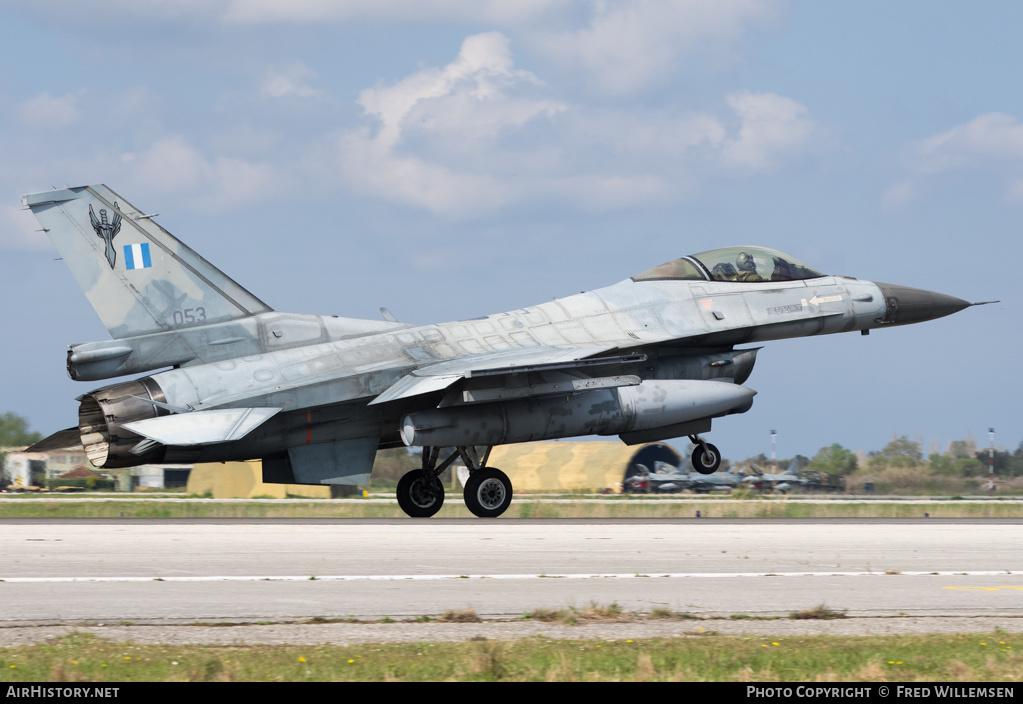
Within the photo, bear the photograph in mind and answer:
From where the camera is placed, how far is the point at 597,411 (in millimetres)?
18000

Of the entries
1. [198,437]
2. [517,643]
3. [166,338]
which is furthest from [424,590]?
[166,338]

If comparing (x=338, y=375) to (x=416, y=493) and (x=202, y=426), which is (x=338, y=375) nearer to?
(x=202, y=426)

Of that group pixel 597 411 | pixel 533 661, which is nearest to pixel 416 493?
pixel 597 411

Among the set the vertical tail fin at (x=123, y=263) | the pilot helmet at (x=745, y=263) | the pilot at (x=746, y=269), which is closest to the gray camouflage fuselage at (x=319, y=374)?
the vertical tail fin at (x=123, y=263)

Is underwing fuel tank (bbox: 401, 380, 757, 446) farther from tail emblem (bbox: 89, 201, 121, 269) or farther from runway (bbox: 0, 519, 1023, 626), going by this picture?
tail emblem (bbox: 89, 201, 121, 269)

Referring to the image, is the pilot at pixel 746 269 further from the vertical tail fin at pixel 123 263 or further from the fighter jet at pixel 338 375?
the vertical tail fin at pixel 123 263

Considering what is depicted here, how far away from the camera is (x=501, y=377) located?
56.3ft

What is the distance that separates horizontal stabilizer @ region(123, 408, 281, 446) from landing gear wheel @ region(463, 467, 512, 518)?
3.89m

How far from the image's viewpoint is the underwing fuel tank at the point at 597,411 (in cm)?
1739

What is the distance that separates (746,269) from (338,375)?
827 cm

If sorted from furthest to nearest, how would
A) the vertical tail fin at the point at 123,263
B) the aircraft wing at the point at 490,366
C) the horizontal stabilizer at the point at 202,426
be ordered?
the vertical tail fin at the point at 123,263 < the aircraft wing at the point at 490,366 < the horizontal stabilizer at the point at 202,426

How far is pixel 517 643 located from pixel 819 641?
6.50 ft

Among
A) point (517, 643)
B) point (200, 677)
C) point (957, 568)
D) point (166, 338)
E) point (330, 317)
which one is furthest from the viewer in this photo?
point (330, 317)

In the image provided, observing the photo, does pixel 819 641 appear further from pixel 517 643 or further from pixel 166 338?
pixel 166 338
